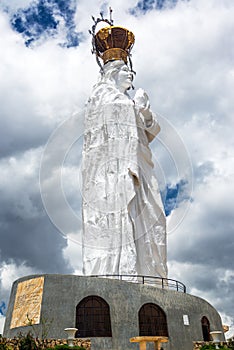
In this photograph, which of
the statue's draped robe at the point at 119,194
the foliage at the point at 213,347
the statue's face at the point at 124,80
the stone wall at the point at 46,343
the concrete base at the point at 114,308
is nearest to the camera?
the stone wall at the point at 46,343

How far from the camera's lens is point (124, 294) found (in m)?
16.6

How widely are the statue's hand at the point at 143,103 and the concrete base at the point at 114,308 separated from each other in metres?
11.6

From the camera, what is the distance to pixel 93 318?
1591 centimetres

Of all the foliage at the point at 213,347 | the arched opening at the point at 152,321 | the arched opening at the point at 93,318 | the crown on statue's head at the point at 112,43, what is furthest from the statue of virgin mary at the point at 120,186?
the foliage at the point at 213,347

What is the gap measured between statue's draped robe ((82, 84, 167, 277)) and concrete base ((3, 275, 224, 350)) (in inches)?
146

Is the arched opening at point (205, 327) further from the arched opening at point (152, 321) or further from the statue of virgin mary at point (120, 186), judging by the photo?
the statue of virgin mary at point (120, 186)

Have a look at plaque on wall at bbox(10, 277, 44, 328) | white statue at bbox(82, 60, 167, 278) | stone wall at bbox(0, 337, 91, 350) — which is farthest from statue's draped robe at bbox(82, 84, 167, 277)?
stone wall at bbox(0, 337, 91, 350)

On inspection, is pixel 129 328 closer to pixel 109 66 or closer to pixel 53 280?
pixel 53 280

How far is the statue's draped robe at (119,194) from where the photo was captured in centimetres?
2191

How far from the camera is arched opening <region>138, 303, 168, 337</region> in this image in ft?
53.9

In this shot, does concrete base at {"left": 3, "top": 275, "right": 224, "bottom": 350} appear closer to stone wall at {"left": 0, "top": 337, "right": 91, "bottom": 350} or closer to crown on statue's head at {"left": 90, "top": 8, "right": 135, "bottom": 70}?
stone wall at {"left": 0, "top": 337, "right": 91, "bottom": 350}

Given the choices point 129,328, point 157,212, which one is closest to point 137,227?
point 157,212

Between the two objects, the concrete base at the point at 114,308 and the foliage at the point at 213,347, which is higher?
the concrete base at the point at 114,308

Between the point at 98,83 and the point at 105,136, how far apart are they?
3.93m
